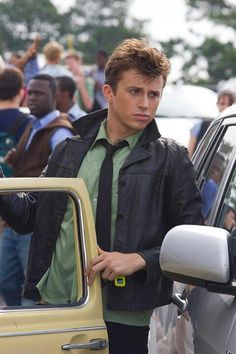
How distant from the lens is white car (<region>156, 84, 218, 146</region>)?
39.7ft

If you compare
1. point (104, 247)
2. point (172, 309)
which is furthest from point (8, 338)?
point (172, 309)

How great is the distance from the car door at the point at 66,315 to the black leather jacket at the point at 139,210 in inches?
5.6

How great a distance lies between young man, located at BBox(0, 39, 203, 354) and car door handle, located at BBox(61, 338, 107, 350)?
220mm

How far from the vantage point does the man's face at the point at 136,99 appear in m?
4.43

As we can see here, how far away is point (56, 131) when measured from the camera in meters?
7.68

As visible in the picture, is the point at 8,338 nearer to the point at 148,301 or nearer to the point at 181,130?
the point at 148,301

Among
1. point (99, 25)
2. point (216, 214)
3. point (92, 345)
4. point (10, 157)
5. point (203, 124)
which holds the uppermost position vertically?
point (216, 214)

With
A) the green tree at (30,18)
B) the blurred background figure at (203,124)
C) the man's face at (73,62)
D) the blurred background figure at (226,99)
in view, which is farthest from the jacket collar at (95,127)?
the green tree at (30,18)

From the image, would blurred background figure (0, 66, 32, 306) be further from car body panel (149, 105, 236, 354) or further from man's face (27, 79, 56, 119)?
car body panel (149, 105, 236, 354)

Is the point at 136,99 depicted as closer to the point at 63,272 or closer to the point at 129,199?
the point at 129,199

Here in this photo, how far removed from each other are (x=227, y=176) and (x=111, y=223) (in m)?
0.58

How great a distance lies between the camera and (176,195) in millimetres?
4312

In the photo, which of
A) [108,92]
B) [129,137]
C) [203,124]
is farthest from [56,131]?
[129,137]

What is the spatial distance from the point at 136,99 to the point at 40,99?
3.66m
